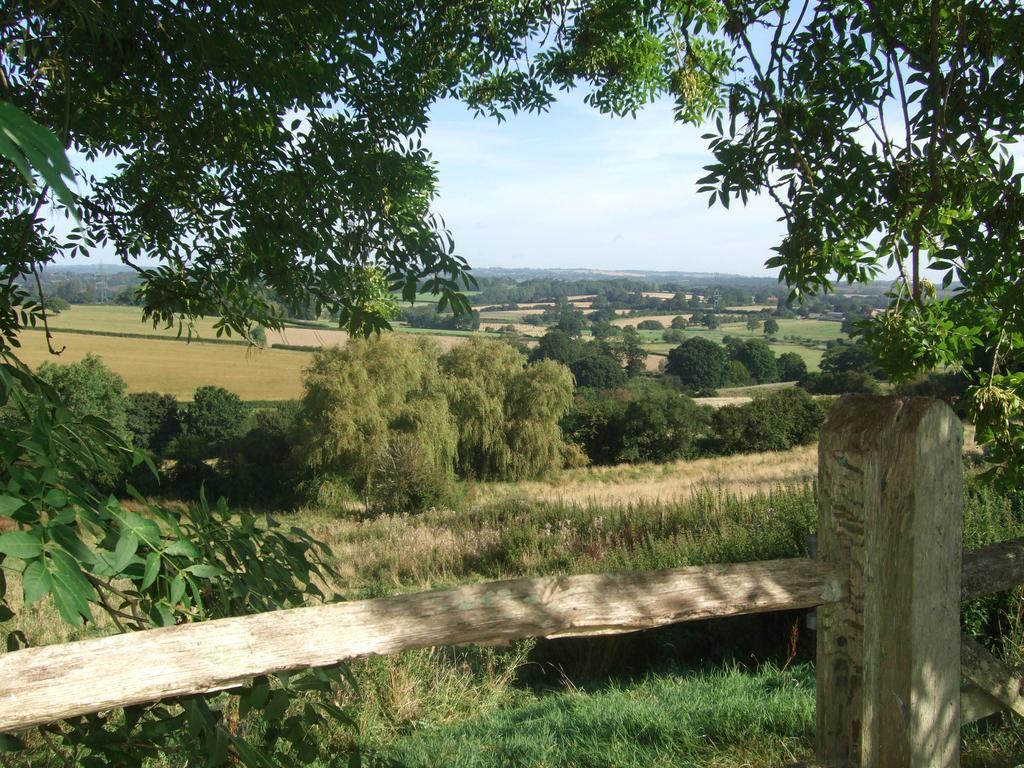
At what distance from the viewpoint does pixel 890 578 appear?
6.07 feet

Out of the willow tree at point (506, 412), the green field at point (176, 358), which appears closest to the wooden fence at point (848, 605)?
the willow tree at point (506, 412)

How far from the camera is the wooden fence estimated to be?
155 centimetres

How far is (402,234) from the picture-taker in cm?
293

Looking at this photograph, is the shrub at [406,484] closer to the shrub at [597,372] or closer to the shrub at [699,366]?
the shrub at [597,372]

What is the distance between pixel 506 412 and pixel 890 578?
31.5 meters

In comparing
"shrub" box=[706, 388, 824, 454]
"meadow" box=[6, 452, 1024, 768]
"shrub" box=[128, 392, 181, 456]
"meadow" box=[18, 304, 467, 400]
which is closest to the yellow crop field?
"meadow" box=[18, 304, 467, 400]

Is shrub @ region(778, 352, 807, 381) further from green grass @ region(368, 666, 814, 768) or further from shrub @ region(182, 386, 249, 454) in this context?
green grass @ region(368, 666, 814, 768)

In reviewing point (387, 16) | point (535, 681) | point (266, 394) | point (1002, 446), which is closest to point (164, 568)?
point (1002, 446)

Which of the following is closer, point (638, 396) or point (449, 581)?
point (449, 581)

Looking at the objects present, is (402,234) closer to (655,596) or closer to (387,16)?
(387,16)

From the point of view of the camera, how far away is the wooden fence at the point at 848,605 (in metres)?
1.55

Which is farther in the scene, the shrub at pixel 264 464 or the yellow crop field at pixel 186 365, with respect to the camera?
the yellow crop field at pixel 186 365

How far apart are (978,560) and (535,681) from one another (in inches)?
176

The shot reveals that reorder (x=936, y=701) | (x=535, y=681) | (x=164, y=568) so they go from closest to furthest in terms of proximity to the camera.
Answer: (x=164, y=568) < (x=936, y=701) < (x=535, y=681)
